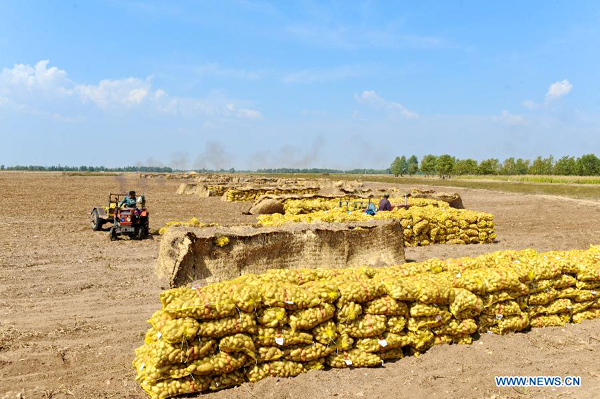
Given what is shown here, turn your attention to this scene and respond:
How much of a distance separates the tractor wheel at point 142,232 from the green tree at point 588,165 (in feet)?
460

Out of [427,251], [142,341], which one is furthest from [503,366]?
[427,251]

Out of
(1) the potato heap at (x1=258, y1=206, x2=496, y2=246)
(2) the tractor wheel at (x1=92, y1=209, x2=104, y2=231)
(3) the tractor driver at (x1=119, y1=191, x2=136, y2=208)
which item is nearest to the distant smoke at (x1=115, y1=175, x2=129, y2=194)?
(2) the tractor wheel at (x1=92, y1=209, x2=104, y2=231)

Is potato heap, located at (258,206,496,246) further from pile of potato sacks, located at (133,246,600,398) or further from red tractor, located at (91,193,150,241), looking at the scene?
pile of potato sacks, located at (133,246,600,398)

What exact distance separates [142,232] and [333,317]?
13049 millimetres

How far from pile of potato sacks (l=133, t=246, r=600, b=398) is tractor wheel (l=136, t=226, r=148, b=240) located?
11.7m

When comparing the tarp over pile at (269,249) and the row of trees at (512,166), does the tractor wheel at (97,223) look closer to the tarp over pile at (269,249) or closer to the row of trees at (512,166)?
the tarp over pile at (269,249)

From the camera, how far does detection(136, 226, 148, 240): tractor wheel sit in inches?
701

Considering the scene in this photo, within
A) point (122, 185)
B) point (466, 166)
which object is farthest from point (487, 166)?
point (122, 185)

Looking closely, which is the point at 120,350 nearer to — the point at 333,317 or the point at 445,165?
the point at 333,317

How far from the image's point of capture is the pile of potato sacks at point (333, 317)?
19.7 feet

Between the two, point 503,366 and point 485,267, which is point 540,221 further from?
point 503,366

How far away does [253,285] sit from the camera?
21.7ft

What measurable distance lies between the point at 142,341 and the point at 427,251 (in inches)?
456

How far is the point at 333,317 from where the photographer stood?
6.85 metres
